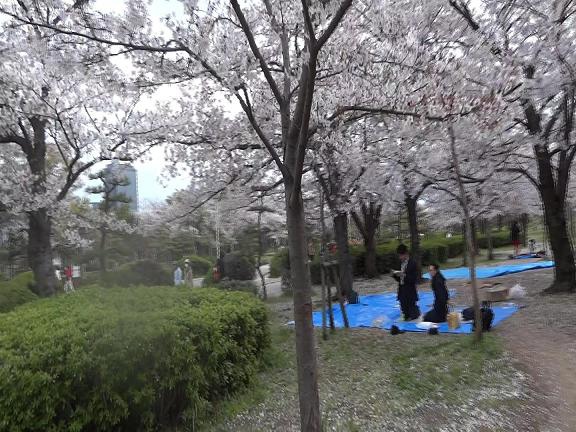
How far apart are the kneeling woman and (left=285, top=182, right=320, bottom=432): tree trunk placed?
559cm

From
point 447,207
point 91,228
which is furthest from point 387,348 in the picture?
point 447,207

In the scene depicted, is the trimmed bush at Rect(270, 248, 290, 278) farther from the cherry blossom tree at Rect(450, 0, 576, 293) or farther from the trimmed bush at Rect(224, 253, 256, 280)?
the cherry blossom tree at Rect(450, 0, 576, 293)

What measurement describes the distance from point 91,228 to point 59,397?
12.1m

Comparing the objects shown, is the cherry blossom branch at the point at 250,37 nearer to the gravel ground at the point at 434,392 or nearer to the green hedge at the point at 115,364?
the green hedge at the point at 115,364

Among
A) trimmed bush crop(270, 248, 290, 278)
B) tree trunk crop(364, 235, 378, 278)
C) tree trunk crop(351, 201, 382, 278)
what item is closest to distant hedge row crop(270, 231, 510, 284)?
trimmed bush crop(270, 248, 290, 278)

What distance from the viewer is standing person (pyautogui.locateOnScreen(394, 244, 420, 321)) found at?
8758 millimetres

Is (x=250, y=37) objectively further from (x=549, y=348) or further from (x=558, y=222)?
(x=558, y=222)

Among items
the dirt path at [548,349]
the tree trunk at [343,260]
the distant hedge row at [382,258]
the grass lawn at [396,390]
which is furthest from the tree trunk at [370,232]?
the grass lawn at [396,390]

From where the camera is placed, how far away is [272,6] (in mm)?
3834

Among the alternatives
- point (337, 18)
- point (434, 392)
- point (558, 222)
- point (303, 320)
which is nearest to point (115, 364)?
point (303, 320)

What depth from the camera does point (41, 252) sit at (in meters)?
10.3

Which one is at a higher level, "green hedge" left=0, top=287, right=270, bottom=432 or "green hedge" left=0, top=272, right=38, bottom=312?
"green hedge" left=0, top=272, right=38, bottom=312

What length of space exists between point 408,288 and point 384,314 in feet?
4.17

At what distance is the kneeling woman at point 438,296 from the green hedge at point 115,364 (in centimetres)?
478
